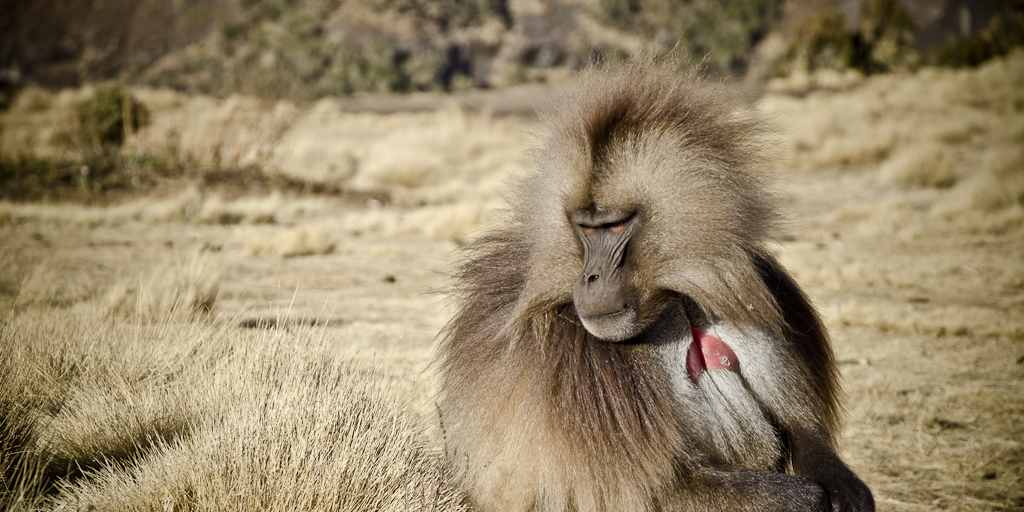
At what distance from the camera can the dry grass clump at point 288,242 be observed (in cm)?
748

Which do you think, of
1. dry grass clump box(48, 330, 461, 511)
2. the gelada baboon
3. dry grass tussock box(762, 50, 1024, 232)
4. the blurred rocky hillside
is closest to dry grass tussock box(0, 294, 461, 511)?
dry grass clump box(48, 330, 461, 511)

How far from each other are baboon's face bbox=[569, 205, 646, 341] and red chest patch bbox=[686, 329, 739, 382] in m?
0.29

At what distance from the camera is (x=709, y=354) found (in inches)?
87.6

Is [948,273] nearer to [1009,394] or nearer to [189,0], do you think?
[1009,394]

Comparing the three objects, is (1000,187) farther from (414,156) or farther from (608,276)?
(608,276)

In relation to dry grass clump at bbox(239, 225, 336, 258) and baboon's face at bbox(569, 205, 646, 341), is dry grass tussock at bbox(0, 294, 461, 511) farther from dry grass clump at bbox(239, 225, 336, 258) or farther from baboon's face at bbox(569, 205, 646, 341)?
dry grass clump at bbox(239, 225, 336, 258)

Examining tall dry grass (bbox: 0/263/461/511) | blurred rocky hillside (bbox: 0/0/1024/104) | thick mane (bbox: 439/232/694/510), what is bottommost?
blurred rocky hillside (bbox: 0/0/1024/104)

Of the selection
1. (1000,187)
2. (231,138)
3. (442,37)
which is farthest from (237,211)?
(442,37)

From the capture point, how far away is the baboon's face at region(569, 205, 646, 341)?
1979mm

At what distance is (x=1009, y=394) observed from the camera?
13.9 feet

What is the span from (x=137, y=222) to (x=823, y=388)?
336 inches

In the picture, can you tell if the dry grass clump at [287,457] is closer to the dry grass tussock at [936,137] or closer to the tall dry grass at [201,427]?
the tall dry grass at [201,427]

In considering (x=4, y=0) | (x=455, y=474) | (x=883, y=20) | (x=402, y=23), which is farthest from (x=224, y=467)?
(x=402, y=23)

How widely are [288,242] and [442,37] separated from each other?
134 feet
